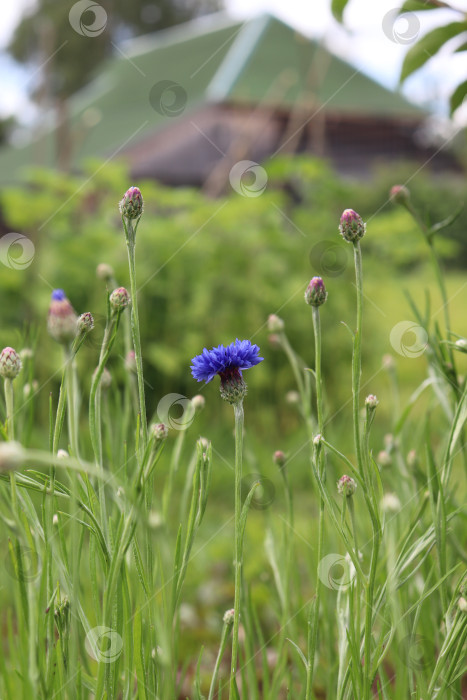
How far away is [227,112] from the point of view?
7.11 m

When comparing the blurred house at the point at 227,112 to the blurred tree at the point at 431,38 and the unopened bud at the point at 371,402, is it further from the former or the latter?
the unopened bud at the point at 371,402

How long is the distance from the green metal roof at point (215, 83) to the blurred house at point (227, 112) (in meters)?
0.01

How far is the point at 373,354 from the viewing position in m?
2.44

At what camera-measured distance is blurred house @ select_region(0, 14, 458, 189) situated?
7.09 meters

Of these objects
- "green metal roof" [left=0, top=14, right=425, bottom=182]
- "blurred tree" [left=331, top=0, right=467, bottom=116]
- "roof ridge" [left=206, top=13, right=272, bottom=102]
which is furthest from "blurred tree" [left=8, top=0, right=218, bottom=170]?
"blurred tree" [left=331, top=0, right=467, bottom=116]

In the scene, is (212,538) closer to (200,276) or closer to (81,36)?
(200,276)

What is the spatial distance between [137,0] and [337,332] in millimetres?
17469

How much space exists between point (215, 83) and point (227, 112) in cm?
38

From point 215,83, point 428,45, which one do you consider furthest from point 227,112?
point 428,45

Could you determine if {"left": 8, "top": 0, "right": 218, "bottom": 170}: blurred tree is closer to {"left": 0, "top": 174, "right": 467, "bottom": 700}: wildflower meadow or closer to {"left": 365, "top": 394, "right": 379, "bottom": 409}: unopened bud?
{"left": 0, "top": 174, "right": 467, "bottom": 700}: wildflower meadow

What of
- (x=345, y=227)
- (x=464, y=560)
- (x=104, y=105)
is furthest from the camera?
(x=104, y=105)

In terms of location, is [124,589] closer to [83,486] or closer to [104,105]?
[83,486]

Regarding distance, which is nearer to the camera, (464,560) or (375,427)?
(464,560)

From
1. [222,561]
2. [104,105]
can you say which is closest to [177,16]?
[104,105]
